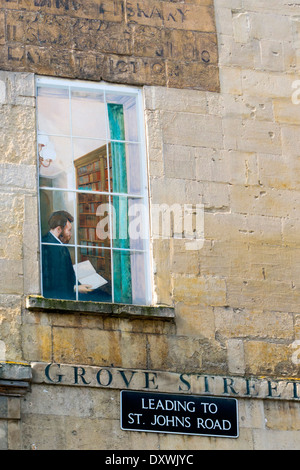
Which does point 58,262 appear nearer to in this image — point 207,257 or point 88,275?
point 88,275

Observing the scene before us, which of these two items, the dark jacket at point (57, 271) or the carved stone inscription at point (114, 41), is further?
the carved stone inscription at point (114, 41)

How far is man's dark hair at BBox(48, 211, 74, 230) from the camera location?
1270 cm

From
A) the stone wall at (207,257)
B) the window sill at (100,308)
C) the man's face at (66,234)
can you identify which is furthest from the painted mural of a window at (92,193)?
the window sill at (100,308)

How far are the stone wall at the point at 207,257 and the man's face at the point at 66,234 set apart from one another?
343mm

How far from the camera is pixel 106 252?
42.0ft

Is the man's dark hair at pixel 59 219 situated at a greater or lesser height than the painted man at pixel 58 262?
greater

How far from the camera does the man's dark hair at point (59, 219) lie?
12.7 meters

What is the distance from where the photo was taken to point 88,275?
12.7m

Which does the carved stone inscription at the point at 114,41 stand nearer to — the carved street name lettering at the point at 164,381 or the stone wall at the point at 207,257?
the stone wall at the point at 207,257

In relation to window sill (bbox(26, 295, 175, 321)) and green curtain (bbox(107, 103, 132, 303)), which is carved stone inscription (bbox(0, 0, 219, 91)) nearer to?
green curtain (bbox(107, 103, 132, 303))

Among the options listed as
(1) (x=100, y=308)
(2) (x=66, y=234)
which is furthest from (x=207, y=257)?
(2) (x=66, y=234)

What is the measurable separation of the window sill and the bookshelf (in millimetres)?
468

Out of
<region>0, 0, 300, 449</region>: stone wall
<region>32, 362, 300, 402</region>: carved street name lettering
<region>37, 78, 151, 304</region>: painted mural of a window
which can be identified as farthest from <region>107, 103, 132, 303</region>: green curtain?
<region>32, 362, 300, 402</region>: carved street name lettering
